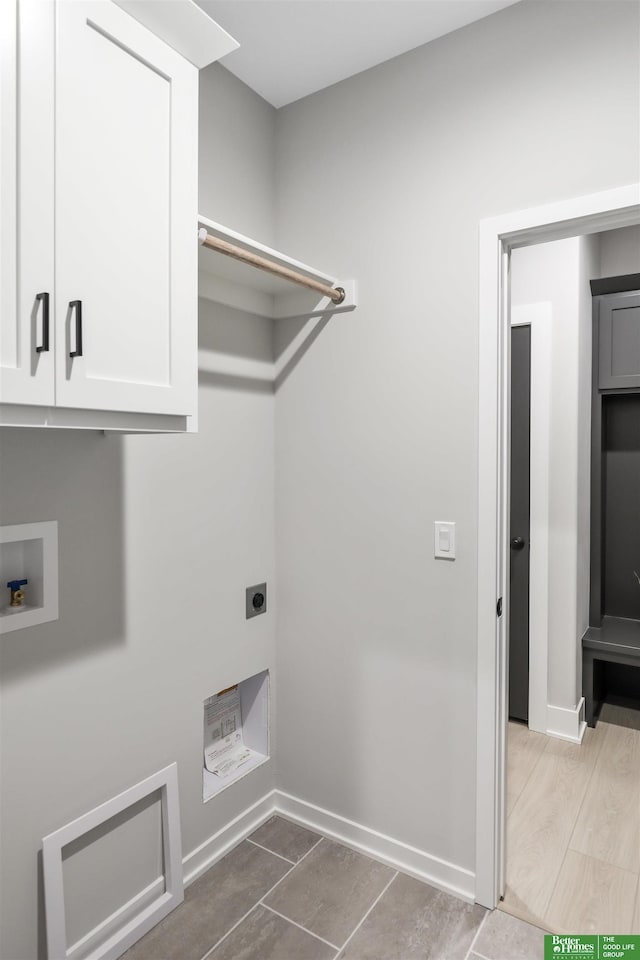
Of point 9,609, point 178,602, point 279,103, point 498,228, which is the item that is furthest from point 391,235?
point 9,609

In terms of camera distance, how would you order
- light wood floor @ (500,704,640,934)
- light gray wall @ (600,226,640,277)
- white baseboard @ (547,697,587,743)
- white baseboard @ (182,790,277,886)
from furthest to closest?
1. light gray wall @ (600,226,640,277)
2. white baseboard @ (547,697,587,743)
3. white baseboard @ (182,790,277,886)
4. light wood floor @ (500,704,640,934)

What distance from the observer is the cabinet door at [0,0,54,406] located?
992mm

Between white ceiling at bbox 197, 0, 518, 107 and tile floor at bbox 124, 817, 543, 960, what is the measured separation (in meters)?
2.58

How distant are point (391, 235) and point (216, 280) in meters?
0.58

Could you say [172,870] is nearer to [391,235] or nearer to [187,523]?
[187,523]

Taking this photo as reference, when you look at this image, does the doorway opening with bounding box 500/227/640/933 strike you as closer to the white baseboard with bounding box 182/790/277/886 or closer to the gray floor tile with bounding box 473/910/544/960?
the gray floor tile with bounding box 473/910/544/960

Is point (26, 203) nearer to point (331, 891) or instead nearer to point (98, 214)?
point (98, 214)

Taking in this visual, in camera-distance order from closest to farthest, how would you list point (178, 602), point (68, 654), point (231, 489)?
point (68, 654)
point (178, 602)
point (231, 489)

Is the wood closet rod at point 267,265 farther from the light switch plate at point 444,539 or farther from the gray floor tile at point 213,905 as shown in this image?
the gray floor tile at point 213,905

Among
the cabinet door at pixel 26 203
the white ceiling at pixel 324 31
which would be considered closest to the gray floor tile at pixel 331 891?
the cabinet door at pixel 26 203

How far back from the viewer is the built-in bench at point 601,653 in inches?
109

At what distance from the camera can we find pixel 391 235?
1.88 meters

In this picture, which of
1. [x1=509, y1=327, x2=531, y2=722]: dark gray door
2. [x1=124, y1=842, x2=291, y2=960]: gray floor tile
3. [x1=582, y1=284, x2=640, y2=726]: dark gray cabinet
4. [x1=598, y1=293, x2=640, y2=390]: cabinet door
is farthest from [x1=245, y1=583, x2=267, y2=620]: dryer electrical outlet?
[x1=598, y1=293, x2=640, y2=390]: cabinet door

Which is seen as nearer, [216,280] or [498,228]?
[498,228]
